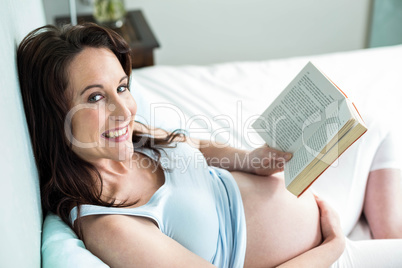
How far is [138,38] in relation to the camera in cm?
211

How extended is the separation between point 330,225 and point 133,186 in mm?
510

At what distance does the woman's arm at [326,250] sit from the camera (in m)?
1.02

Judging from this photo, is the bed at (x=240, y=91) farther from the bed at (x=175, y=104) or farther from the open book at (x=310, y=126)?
the open book at (x=310, y=126)

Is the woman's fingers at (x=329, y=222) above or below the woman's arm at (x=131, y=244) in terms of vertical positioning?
below

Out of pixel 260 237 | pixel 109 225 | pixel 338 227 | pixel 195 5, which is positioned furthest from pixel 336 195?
pixel 195 5

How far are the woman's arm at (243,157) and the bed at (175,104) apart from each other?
134 millimetres

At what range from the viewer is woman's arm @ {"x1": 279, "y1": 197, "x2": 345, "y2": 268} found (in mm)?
1025

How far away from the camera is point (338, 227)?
1122 millimetres

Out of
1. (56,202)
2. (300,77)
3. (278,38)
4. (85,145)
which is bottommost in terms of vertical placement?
(278,38)

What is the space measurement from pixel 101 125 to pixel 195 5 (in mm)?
2004

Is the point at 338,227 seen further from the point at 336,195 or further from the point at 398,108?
the point at 398,108

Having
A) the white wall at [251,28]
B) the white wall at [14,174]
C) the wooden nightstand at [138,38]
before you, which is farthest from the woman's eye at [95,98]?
the white wall at [251,28]

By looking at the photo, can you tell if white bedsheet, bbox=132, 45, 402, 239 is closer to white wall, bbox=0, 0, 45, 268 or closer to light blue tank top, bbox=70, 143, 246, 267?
light blue tank top, bbox=70, 143, 246, 267

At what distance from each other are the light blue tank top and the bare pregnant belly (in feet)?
0.11
